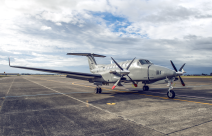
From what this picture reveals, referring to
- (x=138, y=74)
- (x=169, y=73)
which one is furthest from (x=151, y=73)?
(x=169, y=73)

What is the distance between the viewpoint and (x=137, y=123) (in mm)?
5824

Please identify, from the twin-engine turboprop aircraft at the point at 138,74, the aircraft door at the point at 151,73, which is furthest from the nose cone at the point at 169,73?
the aircraft door at the point at 151,73

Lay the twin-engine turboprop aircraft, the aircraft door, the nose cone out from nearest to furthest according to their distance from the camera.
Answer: the nose cone
the twin-engine turboprop aircraft
the aircraft door

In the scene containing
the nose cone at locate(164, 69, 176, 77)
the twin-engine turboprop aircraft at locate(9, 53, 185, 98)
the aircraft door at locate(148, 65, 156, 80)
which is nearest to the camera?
the nose cone at locate(164, 69, 176, 77)

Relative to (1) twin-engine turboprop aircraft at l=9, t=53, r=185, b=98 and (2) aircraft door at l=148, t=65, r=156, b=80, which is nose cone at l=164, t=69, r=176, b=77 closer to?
(1) twin-engine turboprop aircraft at l=9, t=53, r=185, b=98

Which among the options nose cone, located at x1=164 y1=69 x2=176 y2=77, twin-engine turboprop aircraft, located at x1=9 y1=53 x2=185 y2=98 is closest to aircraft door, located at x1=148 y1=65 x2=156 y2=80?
twin-engine turboprop aircraft, located at x1=9 y1=53 x2=185 y2=98

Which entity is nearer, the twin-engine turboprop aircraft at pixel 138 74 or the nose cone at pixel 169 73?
the nose cone at pixel 169 73

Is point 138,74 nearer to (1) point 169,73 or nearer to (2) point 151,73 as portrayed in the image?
(2) point 151,73

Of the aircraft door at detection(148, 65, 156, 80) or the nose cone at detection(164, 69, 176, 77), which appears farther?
the aircraft door at detection(148, 65, 156, 80)

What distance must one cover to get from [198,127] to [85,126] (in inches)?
180

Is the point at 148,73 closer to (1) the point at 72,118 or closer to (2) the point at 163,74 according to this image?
(2) the point at 163,74

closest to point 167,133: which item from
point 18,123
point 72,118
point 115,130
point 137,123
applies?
point 137,123

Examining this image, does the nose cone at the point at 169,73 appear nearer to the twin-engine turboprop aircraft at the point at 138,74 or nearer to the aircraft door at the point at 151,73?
the twin-engine turboprop aircraft at the point at 138,74

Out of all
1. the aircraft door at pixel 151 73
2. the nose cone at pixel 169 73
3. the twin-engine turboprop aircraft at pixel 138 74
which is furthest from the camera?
the aircraft door at pixel 151 73
